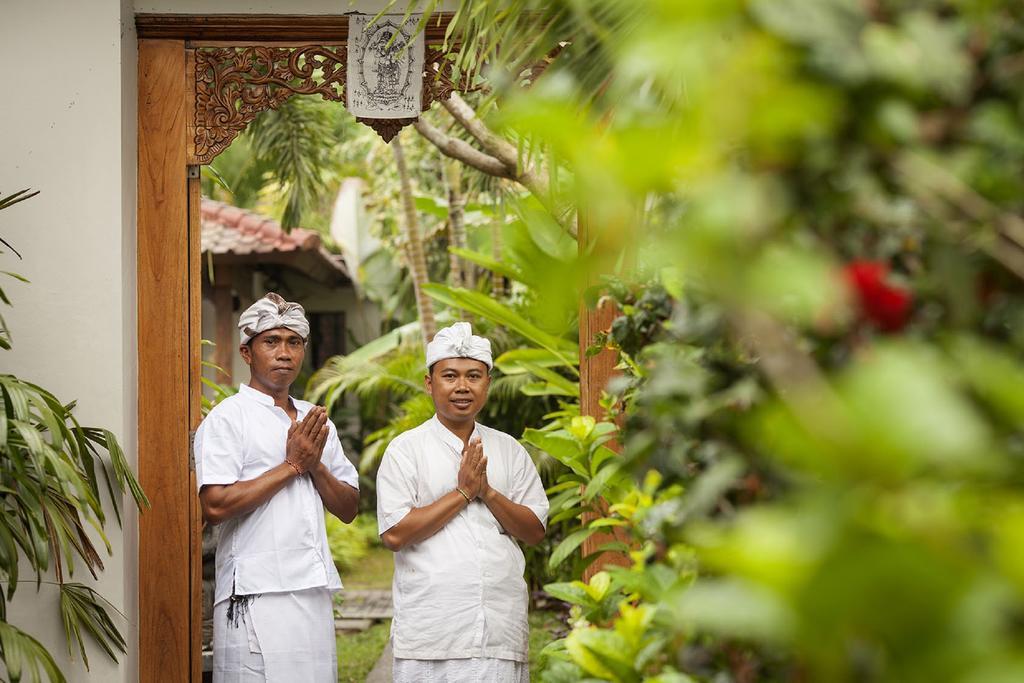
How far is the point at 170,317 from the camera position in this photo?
138 inches

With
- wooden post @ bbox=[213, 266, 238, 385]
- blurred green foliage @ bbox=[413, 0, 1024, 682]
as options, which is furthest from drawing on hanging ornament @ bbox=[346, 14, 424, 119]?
wooden post @ bbox=[213, 266, 238, 385]

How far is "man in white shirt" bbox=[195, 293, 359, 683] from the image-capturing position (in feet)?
10.4

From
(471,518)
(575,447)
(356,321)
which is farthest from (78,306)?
(356,321)

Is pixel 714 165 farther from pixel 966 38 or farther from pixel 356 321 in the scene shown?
Answer: pixel 356 321

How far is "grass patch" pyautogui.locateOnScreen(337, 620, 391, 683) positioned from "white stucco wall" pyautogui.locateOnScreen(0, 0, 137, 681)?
311cm

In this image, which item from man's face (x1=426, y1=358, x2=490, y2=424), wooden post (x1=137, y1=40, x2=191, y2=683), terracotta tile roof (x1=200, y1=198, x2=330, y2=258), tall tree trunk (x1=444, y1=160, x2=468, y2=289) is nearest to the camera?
man's face (x1=426, y1=358, x2=490, y2=424)

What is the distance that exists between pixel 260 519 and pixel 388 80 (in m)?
1.40

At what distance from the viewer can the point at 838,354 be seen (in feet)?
3.17

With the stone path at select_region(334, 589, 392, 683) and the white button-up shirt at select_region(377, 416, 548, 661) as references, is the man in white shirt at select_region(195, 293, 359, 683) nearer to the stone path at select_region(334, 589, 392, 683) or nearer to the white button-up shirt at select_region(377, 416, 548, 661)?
→ the white button-up shirt at select_region(377, 416, 548, 661)

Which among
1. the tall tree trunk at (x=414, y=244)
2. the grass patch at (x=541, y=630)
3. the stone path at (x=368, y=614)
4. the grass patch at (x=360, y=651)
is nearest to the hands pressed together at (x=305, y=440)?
the stone path at (x=368, y=614)

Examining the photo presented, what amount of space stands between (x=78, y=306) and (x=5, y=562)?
2.90 feet

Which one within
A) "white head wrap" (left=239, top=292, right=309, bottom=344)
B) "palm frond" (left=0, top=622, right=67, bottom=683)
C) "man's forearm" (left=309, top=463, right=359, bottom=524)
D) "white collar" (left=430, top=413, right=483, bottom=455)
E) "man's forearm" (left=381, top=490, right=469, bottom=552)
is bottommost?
"palm frond" (left=0, top=622, right=67, bottom=683)

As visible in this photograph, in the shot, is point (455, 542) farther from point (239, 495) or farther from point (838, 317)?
point (838, 317)

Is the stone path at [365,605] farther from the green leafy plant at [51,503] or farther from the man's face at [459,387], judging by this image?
the man's face at [459,387]
